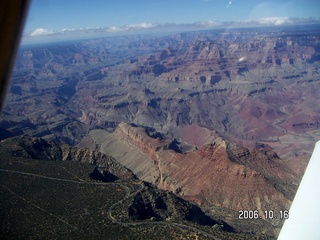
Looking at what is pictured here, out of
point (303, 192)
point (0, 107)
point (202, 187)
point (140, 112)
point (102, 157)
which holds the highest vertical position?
point (0, 107)

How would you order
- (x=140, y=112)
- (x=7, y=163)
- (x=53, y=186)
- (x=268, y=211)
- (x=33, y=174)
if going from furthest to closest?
(x=140, y=112) → (x=268, y=211) → (x=7, y=163) → (x=33, y=174) → (x=53, y=186)

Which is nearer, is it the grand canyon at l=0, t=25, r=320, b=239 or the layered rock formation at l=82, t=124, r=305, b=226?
the layered rock formation at l=82, t=124, r=305, b=226

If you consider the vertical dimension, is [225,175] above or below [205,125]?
above

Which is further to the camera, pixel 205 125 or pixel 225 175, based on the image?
pixel 205 125

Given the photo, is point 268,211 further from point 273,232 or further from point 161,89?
point 161,89

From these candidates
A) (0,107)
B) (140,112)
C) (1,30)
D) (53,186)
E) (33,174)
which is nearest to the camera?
(1,30)

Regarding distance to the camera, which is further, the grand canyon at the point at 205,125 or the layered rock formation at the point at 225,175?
the grand canyon at the point at 205,125

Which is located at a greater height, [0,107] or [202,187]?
[0,107]

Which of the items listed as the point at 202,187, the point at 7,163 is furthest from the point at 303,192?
the point at 202,187
